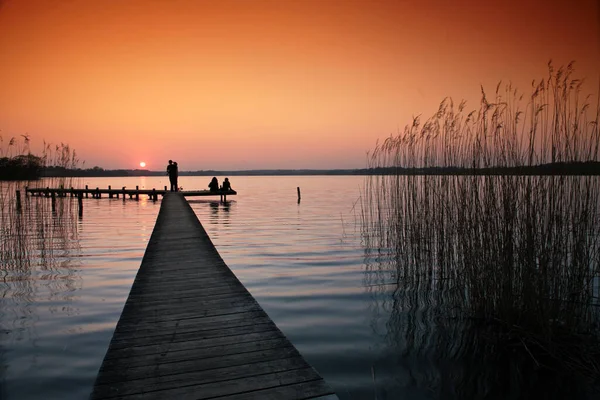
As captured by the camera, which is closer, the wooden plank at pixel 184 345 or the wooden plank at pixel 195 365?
the wooden plank at pixel 195 365

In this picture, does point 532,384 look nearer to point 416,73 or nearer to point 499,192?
point 499,192

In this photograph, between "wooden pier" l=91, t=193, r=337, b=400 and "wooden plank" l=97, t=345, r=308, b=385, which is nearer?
"wooden pier" l=91, t=193, r=337, b=400

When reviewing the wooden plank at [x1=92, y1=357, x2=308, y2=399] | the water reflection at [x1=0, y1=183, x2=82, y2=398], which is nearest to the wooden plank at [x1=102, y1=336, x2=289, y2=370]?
the wooden plank at [x1=92, y1=357, x2=308, y2=399]

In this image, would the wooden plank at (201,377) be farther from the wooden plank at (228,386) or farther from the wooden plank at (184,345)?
the wooden plank at (184,345)

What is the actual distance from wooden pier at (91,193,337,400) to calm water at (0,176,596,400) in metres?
0.81

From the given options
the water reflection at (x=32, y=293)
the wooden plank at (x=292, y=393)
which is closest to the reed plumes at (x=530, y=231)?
the wooden plank at (x=292, y=393)

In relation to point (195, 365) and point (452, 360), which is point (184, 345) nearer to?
point (195, 365)

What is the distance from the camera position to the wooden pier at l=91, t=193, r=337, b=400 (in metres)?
2.43

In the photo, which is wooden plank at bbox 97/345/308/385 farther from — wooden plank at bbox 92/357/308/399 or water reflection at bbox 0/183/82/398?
water reflection at bbox 0/183/82/398

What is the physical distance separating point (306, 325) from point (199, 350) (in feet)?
7.39

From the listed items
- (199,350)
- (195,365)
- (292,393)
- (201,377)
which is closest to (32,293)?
(199,350)

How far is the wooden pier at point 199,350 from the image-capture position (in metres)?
2.43

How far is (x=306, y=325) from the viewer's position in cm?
502

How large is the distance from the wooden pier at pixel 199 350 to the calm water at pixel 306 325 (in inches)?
31.8
